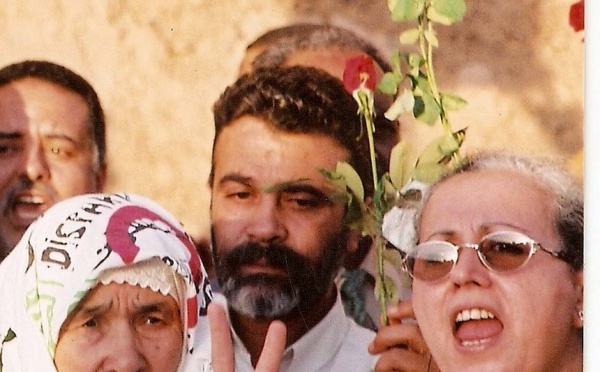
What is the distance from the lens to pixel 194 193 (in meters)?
2.41

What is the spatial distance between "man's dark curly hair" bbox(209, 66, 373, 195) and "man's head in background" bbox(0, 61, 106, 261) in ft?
0.94

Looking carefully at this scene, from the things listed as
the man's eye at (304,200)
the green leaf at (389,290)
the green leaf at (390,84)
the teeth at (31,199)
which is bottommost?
the green leaf at (389,290)

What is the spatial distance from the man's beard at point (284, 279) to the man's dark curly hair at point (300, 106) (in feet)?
0.56

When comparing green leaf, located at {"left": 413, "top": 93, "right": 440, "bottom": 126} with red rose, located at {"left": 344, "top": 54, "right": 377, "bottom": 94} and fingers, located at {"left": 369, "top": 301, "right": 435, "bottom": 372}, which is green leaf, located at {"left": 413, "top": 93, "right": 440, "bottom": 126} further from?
fingers, located at {"left": 369, "top": 301, "right": 435, "bottom": 372}

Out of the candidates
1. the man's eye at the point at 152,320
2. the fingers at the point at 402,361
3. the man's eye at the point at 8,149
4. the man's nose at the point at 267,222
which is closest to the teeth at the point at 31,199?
the man's eye at the point at 8,149

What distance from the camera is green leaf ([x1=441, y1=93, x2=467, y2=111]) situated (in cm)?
235

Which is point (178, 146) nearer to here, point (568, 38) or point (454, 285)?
point (454, 285)

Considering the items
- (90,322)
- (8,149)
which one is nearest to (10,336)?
(90,322)

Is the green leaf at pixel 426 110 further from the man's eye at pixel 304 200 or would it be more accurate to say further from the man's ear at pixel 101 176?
the man's ear at pixel 101 176

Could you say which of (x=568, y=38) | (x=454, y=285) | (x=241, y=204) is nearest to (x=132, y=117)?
(x=241, y=204)

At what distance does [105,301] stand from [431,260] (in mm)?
694

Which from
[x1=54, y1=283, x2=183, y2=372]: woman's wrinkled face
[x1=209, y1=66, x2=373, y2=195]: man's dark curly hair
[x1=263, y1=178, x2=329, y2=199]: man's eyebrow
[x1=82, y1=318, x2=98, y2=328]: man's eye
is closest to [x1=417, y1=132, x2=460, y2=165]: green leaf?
[x1=209, y1=66, x2=373, y2=195]: man's dark curly hair

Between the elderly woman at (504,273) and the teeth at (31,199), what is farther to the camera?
the teeth at (31,199)

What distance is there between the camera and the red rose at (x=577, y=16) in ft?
7.65
